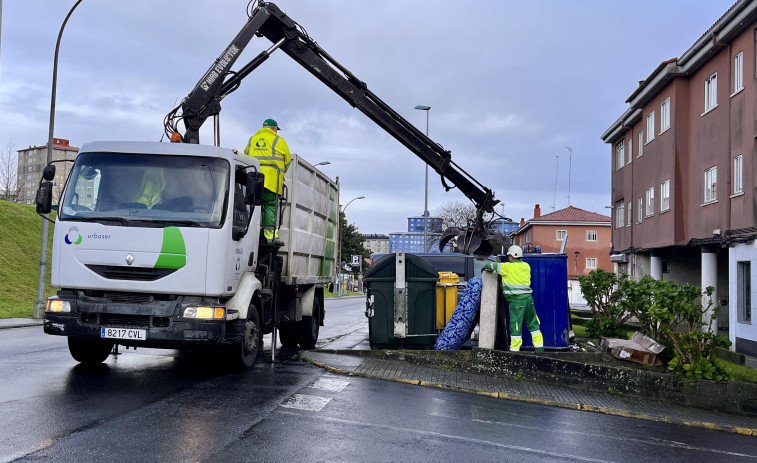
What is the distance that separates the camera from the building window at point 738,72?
1941cm

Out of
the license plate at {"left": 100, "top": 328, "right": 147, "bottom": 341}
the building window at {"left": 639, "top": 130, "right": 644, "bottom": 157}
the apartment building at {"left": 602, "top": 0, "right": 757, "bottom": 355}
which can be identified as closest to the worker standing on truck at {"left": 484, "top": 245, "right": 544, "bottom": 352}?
the license plate at {"left": 100, "top": 328, "right": 147, "bottom": 341}

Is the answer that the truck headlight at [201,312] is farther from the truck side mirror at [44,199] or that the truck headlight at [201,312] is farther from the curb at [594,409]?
the curb at [594,409]

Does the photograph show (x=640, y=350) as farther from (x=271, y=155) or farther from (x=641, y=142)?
(x=641, y=142)

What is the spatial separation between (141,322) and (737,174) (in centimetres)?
1685

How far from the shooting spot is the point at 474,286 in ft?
39.2

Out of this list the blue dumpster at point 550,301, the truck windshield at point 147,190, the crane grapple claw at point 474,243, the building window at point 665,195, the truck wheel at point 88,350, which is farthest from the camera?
the building window at point 665,195

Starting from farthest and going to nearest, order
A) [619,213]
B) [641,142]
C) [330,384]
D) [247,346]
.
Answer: [619,213] < [641,142] < [247,346] < [330,384]

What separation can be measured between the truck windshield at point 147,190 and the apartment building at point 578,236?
63.3 meters

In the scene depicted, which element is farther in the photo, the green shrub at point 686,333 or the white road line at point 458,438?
the green shrub at point 686,333

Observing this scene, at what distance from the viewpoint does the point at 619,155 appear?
3506cm

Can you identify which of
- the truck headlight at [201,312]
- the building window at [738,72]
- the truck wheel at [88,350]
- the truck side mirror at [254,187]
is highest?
the building window at [738,72]

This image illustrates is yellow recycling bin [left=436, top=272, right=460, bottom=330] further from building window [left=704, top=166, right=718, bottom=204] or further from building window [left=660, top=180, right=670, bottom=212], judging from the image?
building window [left=660, top=180, right=670, bottom=212]

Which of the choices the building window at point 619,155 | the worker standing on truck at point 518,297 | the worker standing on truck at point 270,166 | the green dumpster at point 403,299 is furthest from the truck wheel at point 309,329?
the building window at point 619,155

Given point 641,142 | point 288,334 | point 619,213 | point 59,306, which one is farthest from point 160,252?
point 619,213
